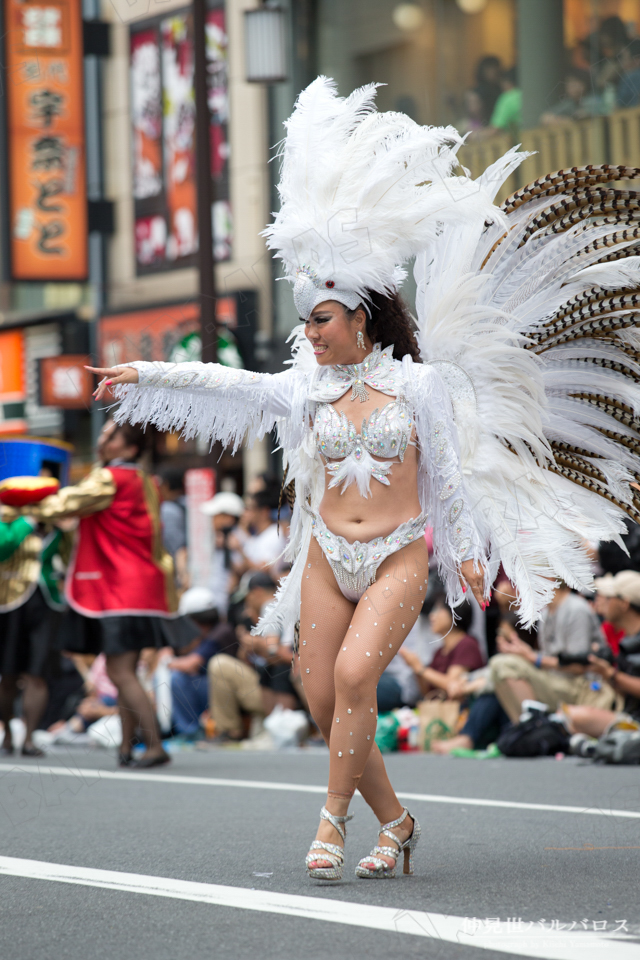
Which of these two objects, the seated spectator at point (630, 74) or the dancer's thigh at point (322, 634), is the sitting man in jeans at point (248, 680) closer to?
the seated spectator at point (630, 74)

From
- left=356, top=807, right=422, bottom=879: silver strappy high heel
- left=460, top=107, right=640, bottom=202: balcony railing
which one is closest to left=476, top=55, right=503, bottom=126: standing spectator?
left=460, top=107, right=640, bottom=202: balcony railing

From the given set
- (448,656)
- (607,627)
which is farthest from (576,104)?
(607,627)

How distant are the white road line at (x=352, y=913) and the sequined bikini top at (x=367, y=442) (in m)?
1.20

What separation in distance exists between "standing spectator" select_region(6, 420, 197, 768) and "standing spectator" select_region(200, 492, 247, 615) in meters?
2.68

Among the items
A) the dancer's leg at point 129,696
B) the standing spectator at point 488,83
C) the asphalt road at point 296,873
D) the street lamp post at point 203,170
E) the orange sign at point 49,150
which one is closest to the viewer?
the asphalt road at point 296,873

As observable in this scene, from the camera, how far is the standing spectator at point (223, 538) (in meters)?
11.3

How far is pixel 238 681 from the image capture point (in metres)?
9.58

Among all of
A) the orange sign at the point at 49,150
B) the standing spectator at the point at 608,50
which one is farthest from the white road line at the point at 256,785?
the orange sign at the point at 49,150

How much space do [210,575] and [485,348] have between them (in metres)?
7.50

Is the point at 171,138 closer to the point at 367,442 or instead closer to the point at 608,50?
the point at 608,50

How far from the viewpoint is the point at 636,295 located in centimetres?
479

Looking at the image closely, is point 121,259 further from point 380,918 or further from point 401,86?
point 380,918

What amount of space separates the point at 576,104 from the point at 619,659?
5.60m

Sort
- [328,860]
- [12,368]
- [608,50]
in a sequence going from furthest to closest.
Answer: [12,368] < [608,50] < [328,860]
